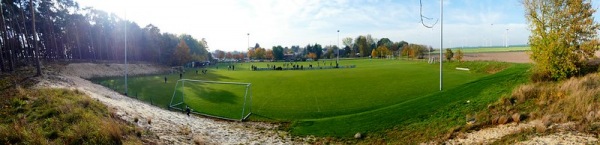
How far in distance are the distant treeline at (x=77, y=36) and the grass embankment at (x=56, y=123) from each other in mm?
31673

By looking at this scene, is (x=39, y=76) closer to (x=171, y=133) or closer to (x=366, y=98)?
(x=171, y=133)

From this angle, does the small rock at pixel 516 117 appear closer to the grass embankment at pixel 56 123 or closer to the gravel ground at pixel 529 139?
the gravel ground at pixel 529 139

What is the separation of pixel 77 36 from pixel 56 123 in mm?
63660

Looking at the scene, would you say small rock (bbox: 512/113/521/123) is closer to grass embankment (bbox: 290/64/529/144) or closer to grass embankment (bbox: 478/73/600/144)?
grass embankment (bbox: 478/73/600/144)

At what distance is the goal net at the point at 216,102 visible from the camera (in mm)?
24667

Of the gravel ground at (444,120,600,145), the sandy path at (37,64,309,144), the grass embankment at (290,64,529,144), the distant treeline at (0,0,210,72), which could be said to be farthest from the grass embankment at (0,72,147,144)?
the distant treeline at (0,0,210,72)

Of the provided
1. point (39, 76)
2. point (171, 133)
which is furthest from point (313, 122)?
point (39, 76)

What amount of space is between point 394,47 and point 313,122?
165 meters

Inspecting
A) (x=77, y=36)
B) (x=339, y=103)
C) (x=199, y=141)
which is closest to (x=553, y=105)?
(x=199, y=141)

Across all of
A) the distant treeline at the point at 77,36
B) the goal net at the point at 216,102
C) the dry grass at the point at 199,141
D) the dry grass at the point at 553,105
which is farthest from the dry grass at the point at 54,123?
the distant treeline at the point at 77,36

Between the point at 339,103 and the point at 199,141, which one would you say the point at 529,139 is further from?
the point at 339,103

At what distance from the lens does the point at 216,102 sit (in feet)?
94.9

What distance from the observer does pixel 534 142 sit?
10047 millimetres

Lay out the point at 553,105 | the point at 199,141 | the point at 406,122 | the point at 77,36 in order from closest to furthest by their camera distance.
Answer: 1. the point at 553,105
2. the point at 199,141
3. the point at 406,122
4. the point at 77,36
